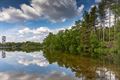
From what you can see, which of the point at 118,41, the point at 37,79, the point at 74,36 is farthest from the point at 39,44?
the point at 37,79

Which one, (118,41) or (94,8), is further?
(94,8)

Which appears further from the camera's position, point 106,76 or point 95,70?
point 95,70

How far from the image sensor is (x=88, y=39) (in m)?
57.7

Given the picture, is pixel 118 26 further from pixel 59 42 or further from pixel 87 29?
pixel 59 42

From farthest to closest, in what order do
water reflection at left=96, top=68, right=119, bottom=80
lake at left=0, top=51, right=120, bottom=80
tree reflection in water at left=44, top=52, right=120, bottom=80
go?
lake at left=0, top=51, right=120, bottom=80 → tree reflection in water at left=44, top=52, right=120, bottom=80 → water reflection at left=96, top=68, right=119, bottom=80

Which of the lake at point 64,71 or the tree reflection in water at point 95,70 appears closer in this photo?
the tree reflection in water at point 95,70

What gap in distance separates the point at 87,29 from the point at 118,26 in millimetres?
→ 20134

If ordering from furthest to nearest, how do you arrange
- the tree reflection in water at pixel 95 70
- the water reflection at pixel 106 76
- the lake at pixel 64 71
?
1. the lake at pixel 64 71
2. the tree reflection in water at pixel 95 70
3. the water reflection at pixel 106 76

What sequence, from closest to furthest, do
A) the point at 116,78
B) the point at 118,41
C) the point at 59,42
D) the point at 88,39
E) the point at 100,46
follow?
the point at 116,78 → the point at 118,41 → the point at 100,46 → the point at 88,39 → the point at 59,42

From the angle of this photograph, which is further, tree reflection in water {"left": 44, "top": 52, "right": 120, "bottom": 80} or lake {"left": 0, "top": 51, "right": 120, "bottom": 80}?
lake {"left": 0, "top": 51, "right": 120, "bottom": 80}


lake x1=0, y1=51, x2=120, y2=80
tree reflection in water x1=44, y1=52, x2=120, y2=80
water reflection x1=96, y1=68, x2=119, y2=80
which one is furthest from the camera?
lake x1=0, y1=51, x2=120, y2=80

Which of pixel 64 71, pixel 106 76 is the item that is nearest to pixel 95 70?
pixel 64 71

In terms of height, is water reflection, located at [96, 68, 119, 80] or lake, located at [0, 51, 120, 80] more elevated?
water reflection, located at [96, 68, 119, 80]

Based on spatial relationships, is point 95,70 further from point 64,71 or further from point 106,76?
point 106,76
